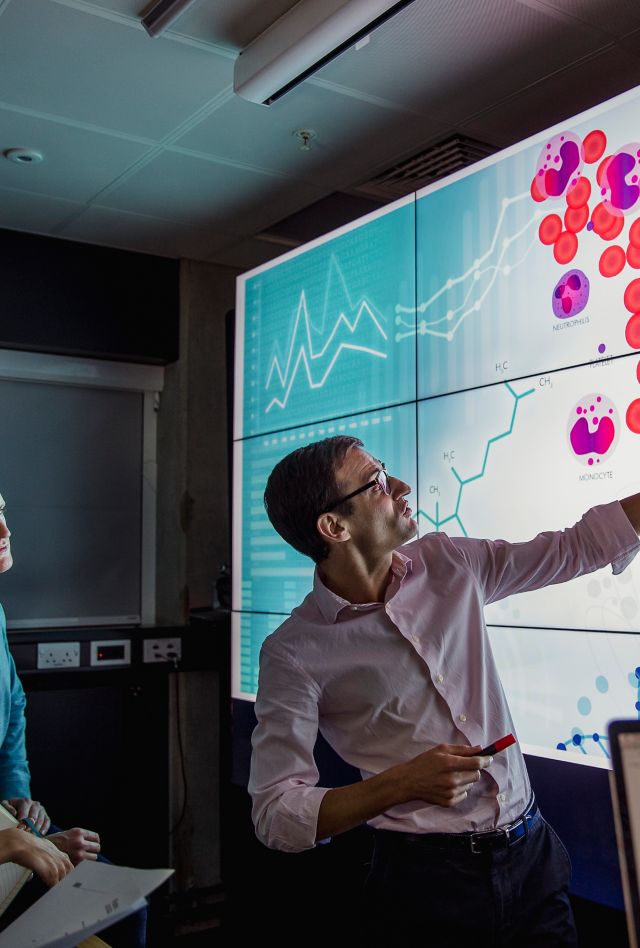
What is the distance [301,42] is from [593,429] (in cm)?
116

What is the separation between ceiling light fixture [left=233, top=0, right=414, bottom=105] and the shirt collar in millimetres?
1232

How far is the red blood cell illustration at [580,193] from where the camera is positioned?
7.55 feet

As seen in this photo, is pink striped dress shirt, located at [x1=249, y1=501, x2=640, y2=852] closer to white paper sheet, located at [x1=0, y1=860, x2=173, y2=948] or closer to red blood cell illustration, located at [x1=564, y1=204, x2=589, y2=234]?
white paper sheet, located at [x1=0, y1=860, x2=173, y2=948]

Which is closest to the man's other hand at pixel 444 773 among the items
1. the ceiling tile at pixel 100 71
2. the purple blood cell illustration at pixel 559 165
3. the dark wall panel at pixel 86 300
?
the purple blood cell illustration at pixel 559 165

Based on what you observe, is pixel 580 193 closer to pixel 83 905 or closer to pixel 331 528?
pixel 331 528

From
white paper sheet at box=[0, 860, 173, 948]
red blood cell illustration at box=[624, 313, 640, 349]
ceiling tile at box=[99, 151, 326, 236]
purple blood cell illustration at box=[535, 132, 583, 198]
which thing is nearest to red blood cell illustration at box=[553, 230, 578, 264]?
purple blood cell illustration at box=[535, 132, 583, 198]

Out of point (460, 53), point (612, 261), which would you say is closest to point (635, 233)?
point (612, 261)

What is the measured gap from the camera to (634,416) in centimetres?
215

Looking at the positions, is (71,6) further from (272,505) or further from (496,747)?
(496,747)

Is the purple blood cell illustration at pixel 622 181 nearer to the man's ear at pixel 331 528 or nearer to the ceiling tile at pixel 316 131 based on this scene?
the ceiling tile at pixel 316 131

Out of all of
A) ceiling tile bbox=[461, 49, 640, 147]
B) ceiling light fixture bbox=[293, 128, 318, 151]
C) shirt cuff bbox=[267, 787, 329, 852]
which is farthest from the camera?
ceiling light fixture bbox=[293, 128, 318, 151]

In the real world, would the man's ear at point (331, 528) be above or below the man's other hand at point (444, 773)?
above

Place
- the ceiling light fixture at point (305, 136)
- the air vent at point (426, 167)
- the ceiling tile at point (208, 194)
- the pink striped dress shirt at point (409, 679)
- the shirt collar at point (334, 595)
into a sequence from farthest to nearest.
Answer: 1. the ceiling tile at point (208, 194)
2. the air vent at point (426, 167)
3. the ceiling light fixture at point (305, 136)
4. the shirt collar at point (334, 595)
5. the pink striped dress shirt at point (409, 679)

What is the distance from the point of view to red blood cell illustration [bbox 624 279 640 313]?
2164 mm
